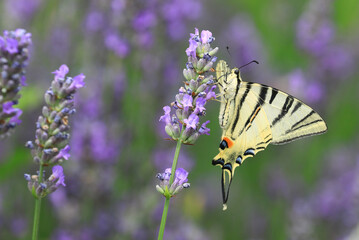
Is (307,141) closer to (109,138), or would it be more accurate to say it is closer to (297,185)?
(297,185)

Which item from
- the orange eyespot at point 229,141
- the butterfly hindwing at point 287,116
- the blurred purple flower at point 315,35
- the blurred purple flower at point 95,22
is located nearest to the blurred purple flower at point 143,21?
the blurred purple flower at point 95,22

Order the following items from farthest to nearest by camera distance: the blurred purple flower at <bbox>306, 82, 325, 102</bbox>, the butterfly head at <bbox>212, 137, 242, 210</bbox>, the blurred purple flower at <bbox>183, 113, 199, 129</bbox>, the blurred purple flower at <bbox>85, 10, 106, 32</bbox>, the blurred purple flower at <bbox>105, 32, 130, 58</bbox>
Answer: the blurred purple flower at <bbox>306, 82, 325, 102</bbox> → the blurred purple flower at <bbox>85, 10, 106, 32</bbox> → the blurred purple flower at <bbox>105, 32, 130, 58</bbox> → the butterfly head at <bbox>212, 137, 242, 210</bbox> → the blurred purple flower at <bbox>183, 113, 199, 129</bbox>

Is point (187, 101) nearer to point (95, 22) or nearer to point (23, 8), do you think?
point (95, 22)

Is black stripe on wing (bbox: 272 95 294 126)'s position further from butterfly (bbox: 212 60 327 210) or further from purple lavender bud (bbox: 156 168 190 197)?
purple lavender bud (bbox: 156 168 190 197)

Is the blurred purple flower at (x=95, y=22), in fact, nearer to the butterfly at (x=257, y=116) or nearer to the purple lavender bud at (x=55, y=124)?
the butterfly at (x=257, y=116)

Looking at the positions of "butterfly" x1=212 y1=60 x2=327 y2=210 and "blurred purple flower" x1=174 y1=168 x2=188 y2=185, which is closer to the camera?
"blurred purple flower" x1=174 y1=168 x2=188 y2=185

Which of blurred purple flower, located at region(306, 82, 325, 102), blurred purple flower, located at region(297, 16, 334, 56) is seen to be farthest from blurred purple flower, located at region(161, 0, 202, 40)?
blurred purple flower, located at region(306, 82, 325, 102)
